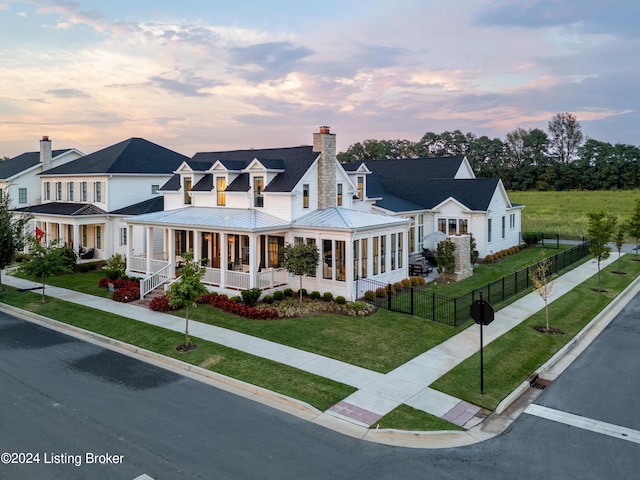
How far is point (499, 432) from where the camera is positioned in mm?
11031

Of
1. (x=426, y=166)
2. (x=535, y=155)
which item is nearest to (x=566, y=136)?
(x=535, y=155)

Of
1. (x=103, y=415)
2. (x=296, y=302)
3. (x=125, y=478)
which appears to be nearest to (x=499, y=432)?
(x=125, y=478)

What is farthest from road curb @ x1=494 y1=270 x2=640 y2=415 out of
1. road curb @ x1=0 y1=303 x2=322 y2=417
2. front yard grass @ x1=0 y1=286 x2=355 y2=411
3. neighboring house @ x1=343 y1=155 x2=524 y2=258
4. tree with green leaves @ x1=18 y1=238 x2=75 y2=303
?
tree with green leaves @ x1=18 y1=238 x2=75 y2=303

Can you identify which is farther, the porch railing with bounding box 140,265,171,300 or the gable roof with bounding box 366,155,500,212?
the gable roof with bounding box 366,155,500,212

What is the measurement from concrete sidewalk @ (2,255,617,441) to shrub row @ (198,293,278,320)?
172 cm

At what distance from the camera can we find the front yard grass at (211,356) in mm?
12922

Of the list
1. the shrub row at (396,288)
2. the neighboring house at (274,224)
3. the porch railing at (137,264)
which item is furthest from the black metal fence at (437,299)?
the porch railing at (137,264)

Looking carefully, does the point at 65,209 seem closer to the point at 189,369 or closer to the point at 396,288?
the point at 396,288

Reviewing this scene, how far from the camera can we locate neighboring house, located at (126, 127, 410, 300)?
902 inches

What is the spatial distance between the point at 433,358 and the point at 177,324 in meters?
10.1

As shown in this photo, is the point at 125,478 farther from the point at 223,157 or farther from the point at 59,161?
the point at 59,161

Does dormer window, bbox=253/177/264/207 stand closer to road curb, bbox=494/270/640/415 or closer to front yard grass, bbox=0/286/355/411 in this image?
front yard grass, bbox=0/286/355/411

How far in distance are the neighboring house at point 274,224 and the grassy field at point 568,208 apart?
31140 millimetres

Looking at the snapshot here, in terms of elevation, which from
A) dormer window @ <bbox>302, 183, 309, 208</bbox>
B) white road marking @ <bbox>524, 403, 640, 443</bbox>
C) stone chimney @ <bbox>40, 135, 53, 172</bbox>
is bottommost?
white road marking @ <bbox>524, 403, 640, 443</bbox>
